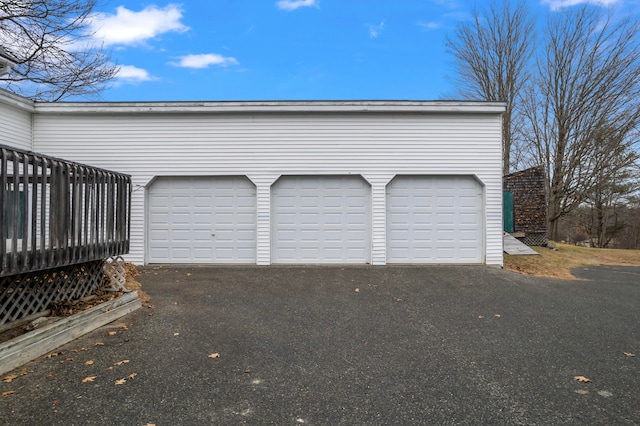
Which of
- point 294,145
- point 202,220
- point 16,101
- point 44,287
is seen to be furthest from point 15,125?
point 294,145

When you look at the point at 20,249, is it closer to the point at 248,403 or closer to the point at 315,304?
the point at 248,403

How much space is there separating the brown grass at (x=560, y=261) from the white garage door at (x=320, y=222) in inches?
157

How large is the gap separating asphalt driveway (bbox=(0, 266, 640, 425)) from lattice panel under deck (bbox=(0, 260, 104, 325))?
2.43ft

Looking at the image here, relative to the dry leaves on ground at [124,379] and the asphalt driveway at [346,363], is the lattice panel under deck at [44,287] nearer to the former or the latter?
the asphalt driveway at [346,363]

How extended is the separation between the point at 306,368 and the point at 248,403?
0.79 meters

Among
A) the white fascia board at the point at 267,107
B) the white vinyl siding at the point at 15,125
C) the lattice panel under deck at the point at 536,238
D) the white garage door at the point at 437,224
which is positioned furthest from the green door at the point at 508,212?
the white vinyl siding at the point at 15,125

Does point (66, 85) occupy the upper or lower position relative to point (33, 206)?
upper

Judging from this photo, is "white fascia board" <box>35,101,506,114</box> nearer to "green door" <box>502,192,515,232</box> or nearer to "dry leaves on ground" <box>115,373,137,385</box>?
"green door" <box>502,192,515,232</box>

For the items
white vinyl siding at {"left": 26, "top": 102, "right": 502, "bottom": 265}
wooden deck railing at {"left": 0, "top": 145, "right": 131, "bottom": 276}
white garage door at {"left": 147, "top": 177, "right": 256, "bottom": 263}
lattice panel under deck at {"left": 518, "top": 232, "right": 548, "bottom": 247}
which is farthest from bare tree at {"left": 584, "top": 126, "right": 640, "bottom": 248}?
wooden deck railing at {"left": 0, "top": 145, "right": 131, "bottom": 276}

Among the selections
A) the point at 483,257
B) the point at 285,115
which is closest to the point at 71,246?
the point at 285,115

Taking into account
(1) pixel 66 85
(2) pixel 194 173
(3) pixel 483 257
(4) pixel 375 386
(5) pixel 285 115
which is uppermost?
(1) pixel 66 85

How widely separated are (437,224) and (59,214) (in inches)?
305

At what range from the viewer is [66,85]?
12.4 m

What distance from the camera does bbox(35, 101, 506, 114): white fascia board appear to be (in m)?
8.91
